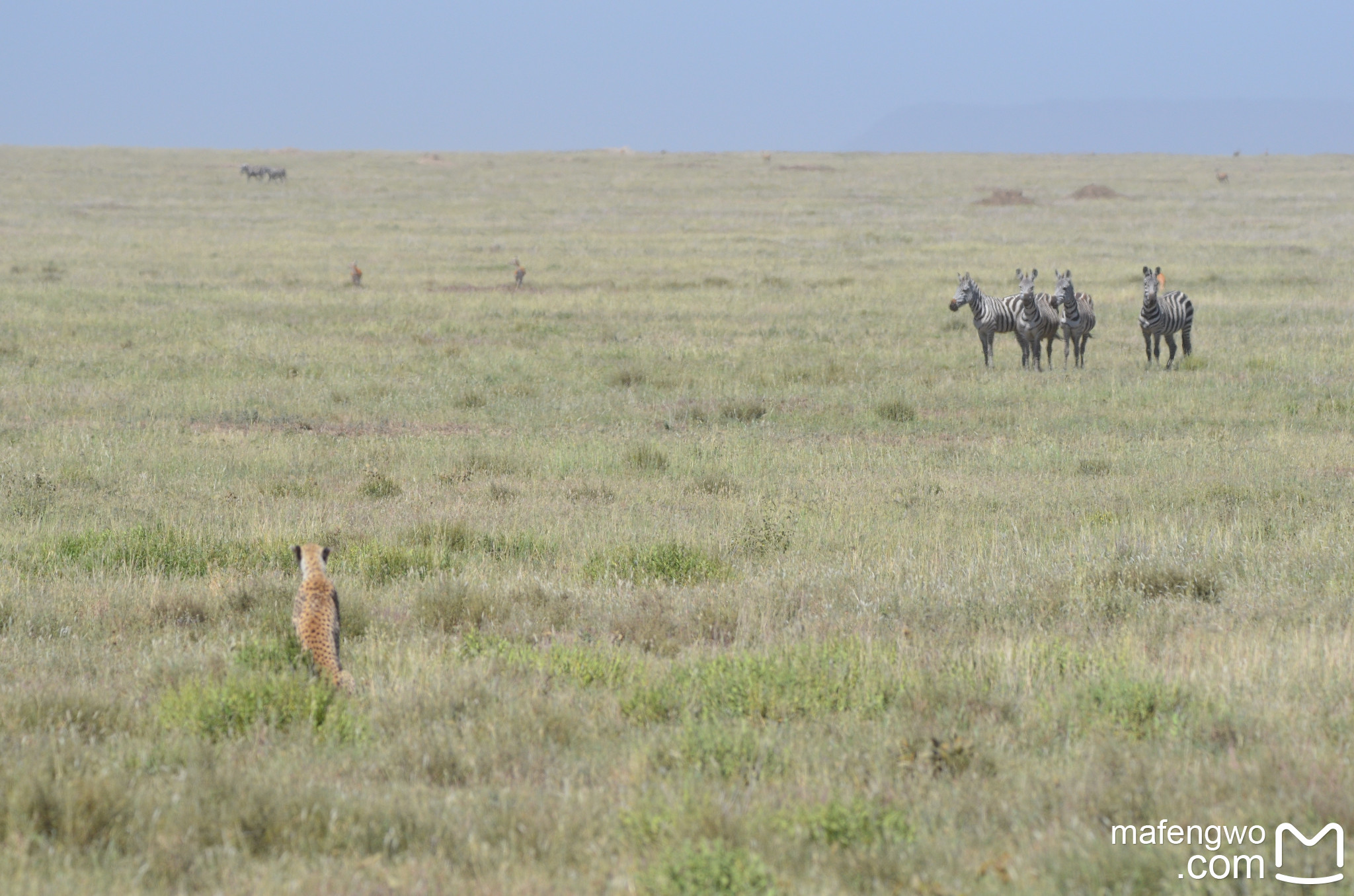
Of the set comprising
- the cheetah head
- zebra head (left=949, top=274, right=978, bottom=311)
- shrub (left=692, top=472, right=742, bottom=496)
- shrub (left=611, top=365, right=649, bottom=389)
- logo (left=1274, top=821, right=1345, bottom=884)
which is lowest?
shrub (left=692, top=472, right=742, bottom=496)

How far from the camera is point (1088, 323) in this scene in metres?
19.4

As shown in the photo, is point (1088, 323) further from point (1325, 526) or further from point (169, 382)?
point (169, 382)

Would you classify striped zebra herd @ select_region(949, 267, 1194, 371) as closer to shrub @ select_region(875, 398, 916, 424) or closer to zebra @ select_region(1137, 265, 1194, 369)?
zebra @ select_region(1137, 265, 1194, 369)

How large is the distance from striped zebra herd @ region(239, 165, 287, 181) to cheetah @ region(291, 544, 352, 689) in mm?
80948

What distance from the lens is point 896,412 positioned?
14.6 m

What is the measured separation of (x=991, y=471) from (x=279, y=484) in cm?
655

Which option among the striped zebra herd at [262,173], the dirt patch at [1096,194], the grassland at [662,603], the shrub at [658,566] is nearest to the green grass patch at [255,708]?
the grassland at [662,603]

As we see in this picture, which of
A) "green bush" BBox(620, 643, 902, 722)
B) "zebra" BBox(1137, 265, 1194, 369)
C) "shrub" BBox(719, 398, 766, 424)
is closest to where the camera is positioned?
"green bush" BBox(620, 643, 902, 722)

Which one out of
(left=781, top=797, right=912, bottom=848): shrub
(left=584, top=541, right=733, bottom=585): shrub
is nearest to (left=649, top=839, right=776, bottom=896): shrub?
(left=781, top=797, right=912, bottom=848): shrub

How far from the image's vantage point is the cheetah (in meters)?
5.38

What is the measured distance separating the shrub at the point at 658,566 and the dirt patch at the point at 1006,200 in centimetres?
6111

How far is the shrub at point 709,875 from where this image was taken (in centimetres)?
341

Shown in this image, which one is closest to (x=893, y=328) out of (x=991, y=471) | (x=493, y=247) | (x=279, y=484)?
(x=991, y=471)

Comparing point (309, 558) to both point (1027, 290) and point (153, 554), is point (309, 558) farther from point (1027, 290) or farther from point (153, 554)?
point (1027, 290)
